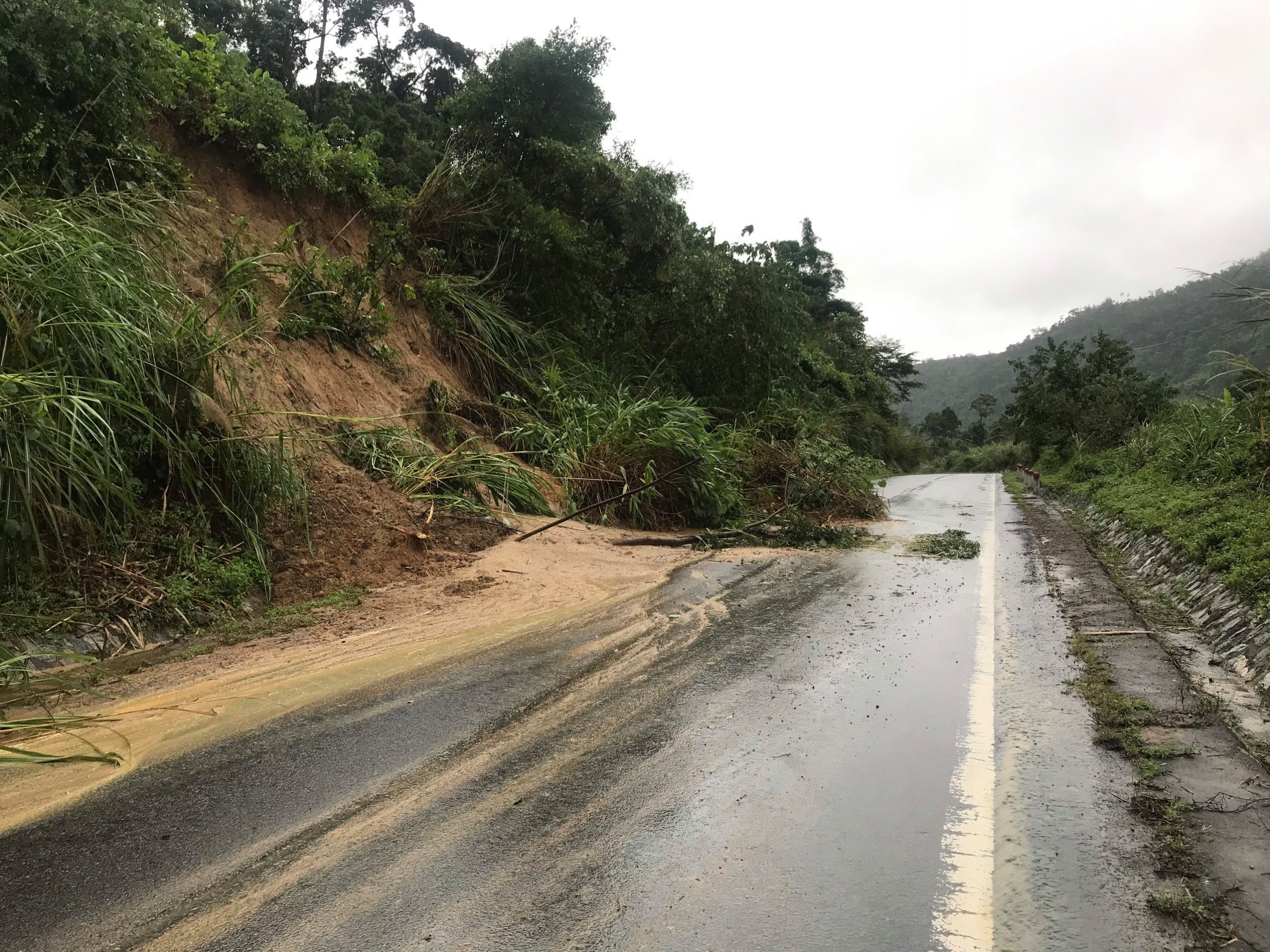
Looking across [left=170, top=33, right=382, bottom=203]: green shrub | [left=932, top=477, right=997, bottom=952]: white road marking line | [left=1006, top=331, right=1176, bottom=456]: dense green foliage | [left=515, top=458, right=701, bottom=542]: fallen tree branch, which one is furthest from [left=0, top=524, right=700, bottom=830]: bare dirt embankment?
[left=1006, top=331, right=1176, bottom=456]: dense green foliage

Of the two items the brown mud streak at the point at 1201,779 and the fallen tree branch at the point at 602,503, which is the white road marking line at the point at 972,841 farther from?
the fallen tree branch at the point at 602,503

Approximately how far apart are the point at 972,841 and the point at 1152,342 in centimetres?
9152

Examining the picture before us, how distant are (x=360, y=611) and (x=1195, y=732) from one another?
563 centimetres

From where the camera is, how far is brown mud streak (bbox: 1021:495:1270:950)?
2.69m

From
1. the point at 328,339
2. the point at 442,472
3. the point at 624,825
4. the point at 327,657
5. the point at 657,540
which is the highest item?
the point at 328,339

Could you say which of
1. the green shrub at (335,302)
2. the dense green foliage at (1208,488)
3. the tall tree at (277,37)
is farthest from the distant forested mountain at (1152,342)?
the tall tree at (277,37)

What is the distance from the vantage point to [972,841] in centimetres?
312

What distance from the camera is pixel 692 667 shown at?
5262 millimetres

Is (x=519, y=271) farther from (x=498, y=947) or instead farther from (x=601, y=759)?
(x=498, y=947)

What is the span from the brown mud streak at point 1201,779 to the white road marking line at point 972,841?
1.95 ft

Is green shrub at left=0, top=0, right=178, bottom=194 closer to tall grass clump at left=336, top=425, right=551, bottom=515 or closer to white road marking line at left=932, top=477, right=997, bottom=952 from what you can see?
tall grass clump at left=336, top=425, right=551, bottom=515

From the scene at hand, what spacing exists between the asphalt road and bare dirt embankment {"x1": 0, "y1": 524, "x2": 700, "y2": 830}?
9.8 inches

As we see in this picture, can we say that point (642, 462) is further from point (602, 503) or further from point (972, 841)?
point (972, 841)

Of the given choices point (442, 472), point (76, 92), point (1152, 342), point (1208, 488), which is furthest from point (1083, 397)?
point (1152, 342)
